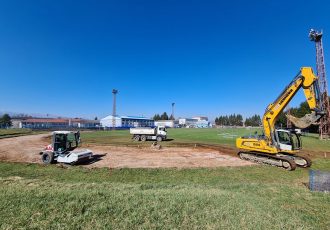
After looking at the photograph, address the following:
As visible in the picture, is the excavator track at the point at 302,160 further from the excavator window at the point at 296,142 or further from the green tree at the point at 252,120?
the green tree at the point at 252,120

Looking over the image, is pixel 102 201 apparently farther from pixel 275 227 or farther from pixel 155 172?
pixel 155 172

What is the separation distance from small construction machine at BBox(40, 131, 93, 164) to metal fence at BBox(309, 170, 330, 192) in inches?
542

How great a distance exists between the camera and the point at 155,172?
13.2 meters

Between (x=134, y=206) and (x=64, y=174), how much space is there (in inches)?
326

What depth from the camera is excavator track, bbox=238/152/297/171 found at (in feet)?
47.2

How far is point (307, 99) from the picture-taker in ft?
46.8

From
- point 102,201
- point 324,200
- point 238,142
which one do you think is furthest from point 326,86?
point 102,201

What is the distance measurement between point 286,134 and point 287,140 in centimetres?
44

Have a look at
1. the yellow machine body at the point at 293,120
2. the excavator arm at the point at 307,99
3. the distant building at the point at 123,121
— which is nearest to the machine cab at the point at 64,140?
the yellow machine body at the point at 293,120

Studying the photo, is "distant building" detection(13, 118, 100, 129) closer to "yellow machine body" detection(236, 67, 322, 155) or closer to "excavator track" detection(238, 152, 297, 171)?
"excavator track" detection(238, 152, 297, 171)

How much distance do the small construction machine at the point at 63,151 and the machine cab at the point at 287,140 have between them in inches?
571

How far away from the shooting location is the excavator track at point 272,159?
47.2ft

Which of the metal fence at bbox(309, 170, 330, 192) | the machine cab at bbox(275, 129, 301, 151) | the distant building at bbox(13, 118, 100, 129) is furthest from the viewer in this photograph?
the distant building at bbox(13, 118, 100, 129)

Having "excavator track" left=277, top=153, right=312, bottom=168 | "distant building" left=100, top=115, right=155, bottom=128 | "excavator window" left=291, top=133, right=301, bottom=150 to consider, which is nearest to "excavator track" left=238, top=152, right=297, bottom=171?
"excavator track" left=277, top=153, right=312, bottom=168
